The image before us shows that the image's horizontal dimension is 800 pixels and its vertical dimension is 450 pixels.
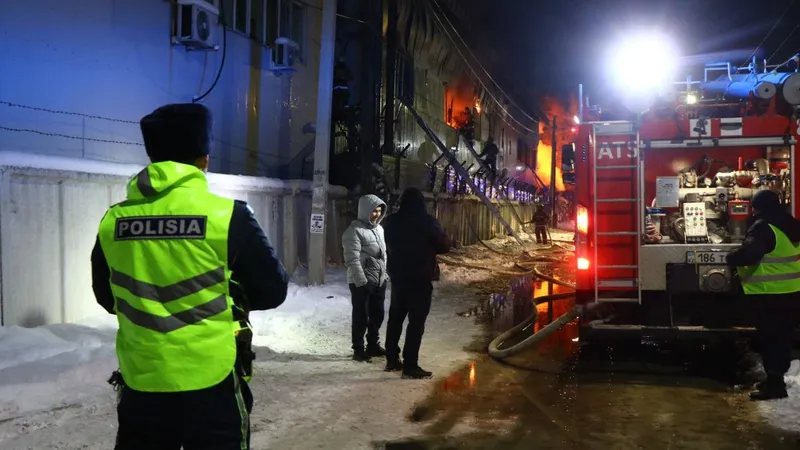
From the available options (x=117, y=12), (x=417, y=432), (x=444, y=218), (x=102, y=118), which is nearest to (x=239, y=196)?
(x=102, y=118)

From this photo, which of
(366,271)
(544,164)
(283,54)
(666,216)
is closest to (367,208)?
(366,271)

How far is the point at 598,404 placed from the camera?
5508 mm

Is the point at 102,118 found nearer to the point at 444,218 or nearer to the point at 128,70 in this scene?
the point at 128,70

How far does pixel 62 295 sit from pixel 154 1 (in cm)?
558

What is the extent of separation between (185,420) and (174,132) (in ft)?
3.51

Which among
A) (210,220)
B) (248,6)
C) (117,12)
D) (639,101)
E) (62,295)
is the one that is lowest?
(62,295)

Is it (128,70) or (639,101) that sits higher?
(128,70)

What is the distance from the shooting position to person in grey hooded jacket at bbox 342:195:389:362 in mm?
6758

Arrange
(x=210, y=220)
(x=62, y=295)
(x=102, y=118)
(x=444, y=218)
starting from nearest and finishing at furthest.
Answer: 1. (x=210, y=220)
2. (x=62, y=295)
3. (x=102, y=118)
4. (x=444, y=218)

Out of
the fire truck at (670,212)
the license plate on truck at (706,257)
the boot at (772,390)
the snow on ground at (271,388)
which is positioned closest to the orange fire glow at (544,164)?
the snow on ground at (271,388)

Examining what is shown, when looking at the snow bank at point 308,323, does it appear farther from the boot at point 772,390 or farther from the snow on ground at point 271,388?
A: the boot at point 772,390

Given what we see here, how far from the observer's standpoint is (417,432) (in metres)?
4.73

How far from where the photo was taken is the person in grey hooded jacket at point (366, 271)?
676cm

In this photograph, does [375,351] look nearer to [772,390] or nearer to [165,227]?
[772,390]
